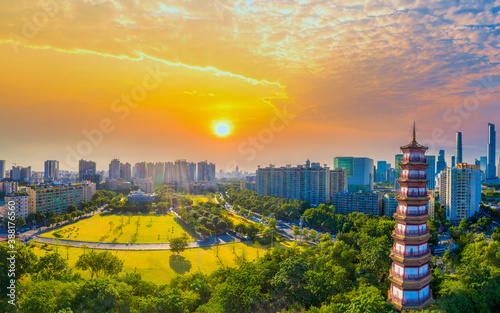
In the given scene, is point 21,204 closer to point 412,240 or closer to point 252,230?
point 252,230

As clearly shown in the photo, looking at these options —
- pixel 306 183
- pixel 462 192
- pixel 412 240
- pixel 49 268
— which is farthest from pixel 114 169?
pixel 412 240

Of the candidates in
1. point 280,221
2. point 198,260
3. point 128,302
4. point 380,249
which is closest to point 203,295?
point 128,302

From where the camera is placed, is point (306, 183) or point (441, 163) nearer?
point (306, 183)

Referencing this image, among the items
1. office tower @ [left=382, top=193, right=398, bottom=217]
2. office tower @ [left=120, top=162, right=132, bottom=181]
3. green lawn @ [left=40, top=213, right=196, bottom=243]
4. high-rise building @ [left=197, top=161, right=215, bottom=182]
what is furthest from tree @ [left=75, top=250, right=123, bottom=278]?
high-rise building @ [left=197, top=161, right=215, bottom=182]

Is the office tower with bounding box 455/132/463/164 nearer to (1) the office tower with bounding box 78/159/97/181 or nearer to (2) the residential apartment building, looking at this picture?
(2) the residential apartment building

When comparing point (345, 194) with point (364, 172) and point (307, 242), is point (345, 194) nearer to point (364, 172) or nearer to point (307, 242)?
point (307, 242)

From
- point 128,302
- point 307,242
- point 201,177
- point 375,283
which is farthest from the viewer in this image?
point 201,177
